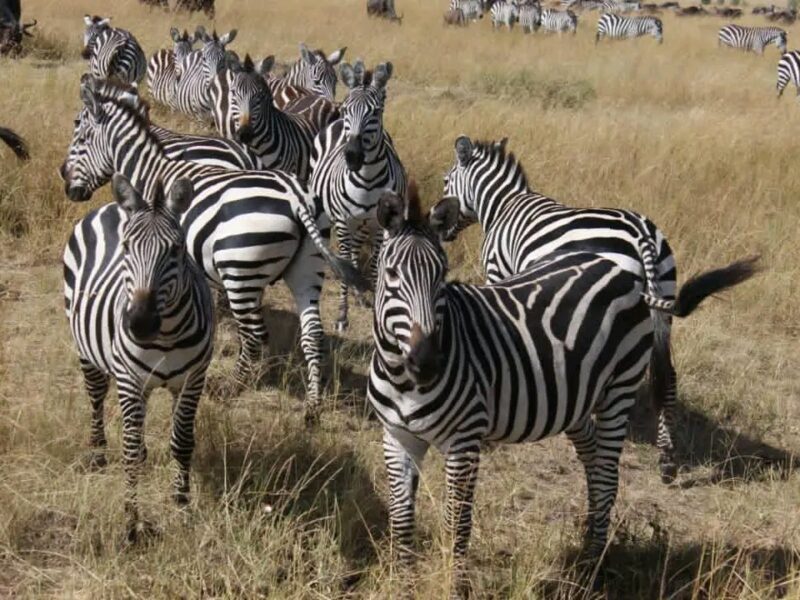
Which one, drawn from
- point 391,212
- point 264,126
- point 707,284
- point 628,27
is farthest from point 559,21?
point 391,212

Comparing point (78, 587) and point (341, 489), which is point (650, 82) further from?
point (78, 587)

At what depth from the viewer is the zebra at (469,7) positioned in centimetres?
2925

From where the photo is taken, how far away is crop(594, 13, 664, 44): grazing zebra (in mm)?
30734

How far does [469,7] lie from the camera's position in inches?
1171

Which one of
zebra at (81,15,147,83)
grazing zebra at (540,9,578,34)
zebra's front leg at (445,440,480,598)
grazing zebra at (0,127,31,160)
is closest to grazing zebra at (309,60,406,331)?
grazing zebra at (0,127,31,160)

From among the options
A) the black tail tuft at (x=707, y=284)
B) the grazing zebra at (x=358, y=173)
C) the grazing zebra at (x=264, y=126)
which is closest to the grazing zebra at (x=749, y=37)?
the grazing zebra at (x=264, y=126)

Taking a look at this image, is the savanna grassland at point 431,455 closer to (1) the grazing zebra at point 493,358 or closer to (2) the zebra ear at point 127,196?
(1) the grazing zebra at point 493,358

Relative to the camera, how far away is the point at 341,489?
16.5ft

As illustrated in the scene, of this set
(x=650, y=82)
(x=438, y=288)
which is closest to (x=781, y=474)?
(x=438, y=288)

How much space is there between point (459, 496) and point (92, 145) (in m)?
3.67

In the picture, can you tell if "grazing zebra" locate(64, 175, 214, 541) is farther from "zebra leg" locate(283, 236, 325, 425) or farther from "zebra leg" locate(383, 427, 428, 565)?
"zebra leg" locate(283, 236, 325, 425)

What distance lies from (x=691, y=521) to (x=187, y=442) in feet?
8.64

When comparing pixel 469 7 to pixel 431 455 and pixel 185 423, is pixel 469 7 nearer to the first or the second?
pixel 431 455

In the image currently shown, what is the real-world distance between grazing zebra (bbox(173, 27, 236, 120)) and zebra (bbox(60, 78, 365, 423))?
5375 millimetres
